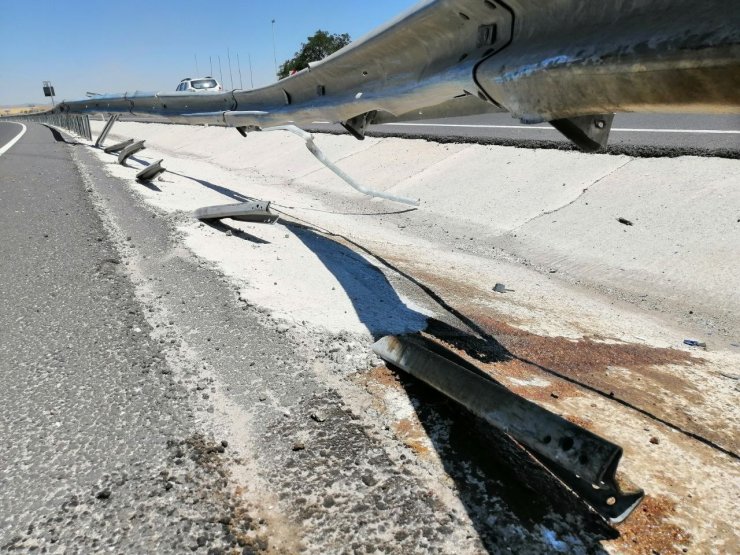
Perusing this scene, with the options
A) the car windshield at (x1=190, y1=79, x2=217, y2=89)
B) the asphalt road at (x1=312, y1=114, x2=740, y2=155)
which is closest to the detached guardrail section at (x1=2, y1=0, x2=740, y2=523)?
the asphalt road at (x1=312, y1=114, x2=740, y2=155)

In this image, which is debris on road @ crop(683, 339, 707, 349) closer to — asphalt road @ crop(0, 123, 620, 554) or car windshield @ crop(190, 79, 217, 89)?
asphalt road @ crop(0, 123, 620, 554)

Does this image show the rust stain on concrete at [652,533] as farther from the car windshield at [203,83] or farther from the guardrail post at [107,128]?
the car windshield at [203,83]

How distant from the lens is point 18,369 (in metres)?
2.32

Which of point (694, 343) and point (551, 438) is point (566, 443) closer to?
point (551, 438)

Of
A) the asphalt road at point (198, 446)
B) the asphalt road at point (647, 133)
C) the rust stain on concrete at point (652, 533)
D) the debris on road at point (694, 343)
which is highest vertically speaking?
the asphalt road at point (647, 133)

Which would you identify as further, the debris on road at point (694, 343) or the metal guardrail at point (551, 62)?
the debris on road at point (694, 343)

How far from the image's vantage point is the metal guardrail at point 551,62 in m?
1.65

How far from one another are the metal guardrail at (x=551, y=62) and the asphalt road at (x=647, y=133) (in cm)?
408

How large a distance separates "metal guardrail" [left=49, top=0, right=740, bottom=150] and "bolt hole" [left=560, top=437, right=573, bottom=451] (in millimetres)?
1112

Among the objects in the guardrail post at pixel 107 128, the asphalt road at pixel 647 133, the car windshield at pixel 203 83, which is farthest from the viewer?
the car windshield at pixel 203 83

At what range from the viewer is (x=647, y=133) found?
8.19 m

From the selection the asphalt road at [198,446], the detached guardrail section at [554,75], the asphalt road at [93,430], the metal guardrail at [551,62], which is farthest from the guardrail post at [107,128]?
the asphalt road at [198,446]

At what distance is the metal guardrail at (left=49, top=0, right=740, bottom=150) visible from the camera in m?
1.65

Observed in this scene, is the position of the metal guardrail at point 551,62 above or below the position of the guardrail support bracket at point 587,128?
above
